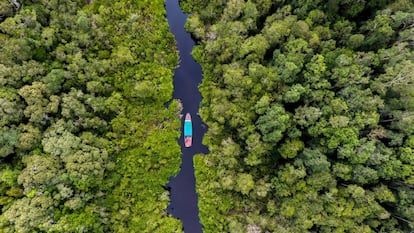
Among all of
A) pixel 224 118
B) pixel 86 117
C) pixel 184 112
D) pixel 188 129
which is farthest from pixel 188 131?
pixel 86 117

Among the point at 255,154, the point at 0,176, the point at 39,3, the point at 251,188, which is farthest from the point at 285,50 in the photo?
the point at 0,176

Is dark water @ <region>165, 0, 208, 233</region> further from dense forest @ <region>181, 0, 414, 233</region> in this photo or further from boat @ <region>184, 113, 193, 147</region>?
dense forest @ <region>181, 0, 414, 233</region>

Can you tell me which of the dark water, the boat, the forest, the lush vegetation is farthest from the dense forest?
the lush vegetation

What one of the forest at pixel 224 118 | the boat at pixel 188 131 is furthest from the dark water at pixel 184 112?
the forest at pixel 224 118

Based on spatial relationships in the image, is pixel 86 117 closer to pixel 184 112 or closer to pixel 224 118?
pixel 184 112

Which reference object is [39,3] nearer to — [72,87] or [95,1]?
[95,1]

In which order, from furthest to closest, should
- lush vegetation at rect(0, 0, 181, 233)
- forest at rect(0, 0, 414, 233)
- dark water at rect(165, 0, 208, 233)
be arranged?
1. dark water at rect(165, 0, 208, 233)
2. forest at rect(0, 0, 414, 233)
3. lush vegetation at rect(0, 0, 181, 233)
